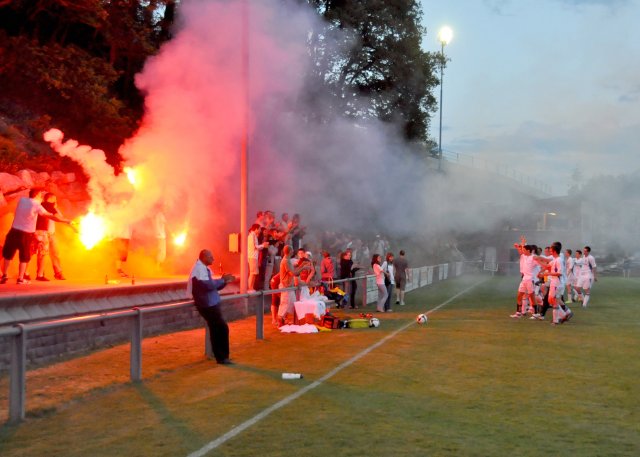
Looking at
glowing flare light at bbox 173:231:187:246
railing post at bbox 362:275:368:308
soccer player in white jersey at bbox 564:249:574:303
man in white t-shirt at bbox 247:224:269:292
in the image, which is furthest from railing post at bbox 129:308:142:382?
soccer player in white jersey at bbox 564:249:574:303

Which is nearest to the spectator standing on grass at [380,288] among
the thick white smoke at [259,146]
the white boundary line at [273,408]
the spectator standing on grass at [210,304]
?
the thick white smoke at [259,146]

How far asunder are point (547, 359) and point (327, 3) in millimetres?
25494

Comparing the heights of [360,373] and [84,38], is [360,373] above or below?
below

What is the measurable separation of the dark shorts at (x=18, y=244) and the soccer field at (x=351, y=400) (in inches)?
132

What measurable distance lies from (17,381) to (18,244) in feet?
26.0

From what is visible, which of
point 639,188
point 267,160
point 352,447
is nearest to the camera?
point 352,447

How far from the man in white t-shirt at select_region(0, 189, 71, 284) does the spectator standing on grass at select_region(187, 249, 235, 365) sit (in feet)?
16.7

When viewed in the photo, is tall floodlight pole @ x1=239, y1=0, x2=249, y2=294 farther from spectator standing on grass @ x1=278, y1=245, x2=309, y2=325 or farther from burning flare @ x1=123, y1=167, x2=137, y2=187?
burning flare @ x1=123, y1=167, x2=137, y2=187

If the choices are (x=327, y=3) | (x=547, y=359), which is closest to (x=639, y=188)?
(x=327, y=3)

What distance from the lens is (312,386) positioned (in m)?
9.41

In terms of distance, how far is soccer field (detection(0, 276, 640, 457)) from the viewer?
6.58 meters

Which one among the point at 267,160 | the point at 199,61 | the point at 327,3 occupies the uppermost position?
the point at 327,3

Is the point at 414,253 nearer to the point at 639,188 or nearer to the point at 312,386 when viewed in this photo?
the point at 639,188

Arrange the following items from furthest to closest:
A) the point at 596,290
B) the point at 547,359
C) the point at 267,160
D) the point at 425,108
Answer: the point at 425,108, the point at 596,290, the point at 267,160, the point at 547,359
